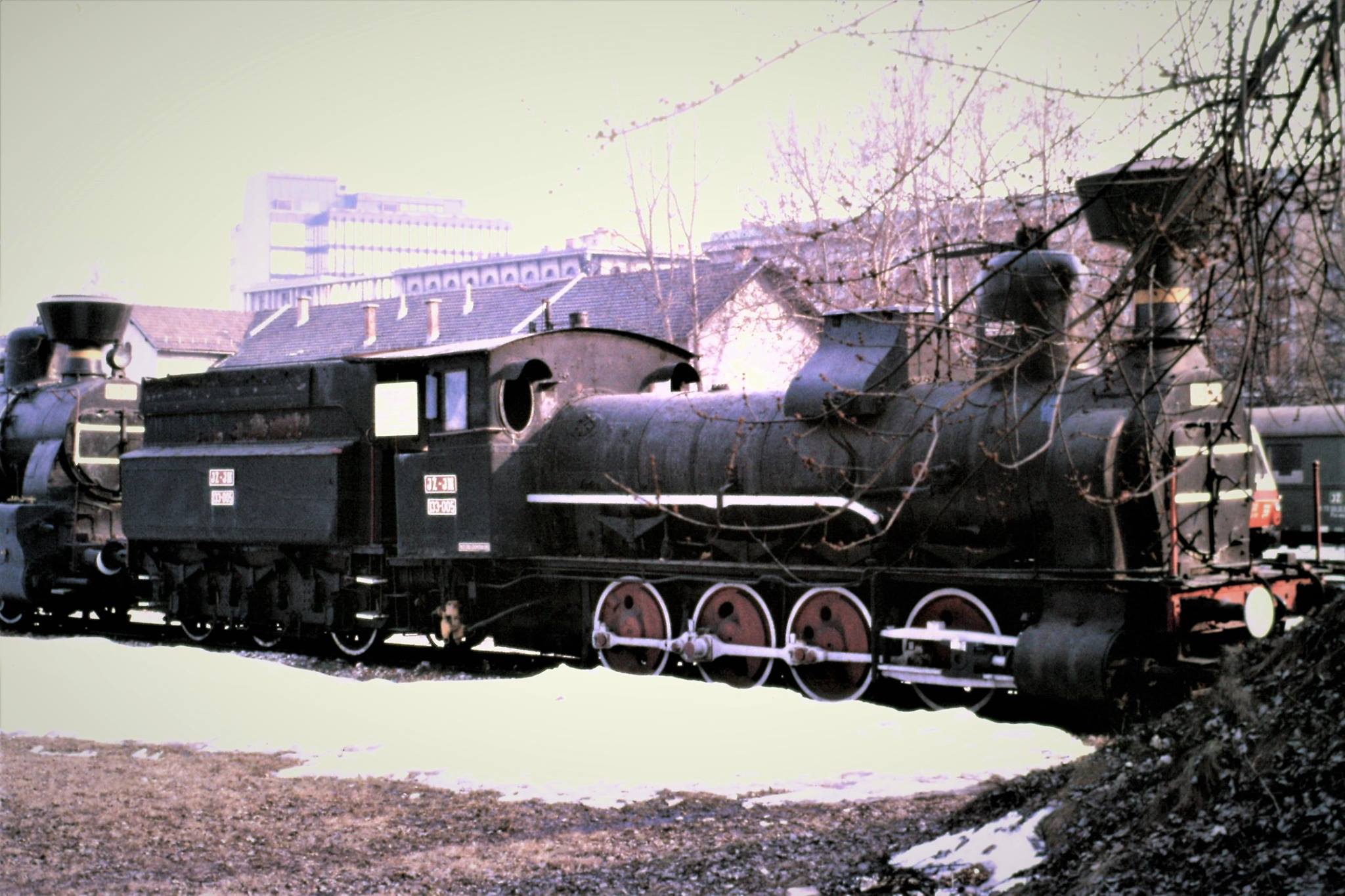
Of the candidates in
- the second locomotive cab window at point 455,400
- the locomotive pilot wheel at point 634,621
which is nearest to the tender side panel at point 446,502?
the second locomotive cab window at point 455,400

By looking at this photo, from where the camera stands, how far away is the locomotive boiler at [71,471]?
59.9ft

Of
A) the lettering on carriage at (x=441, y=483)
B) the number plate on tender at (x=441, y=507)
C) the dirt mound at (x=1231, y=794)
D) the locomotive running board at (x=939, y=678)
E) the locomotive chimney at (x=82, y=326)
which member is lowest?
the locomotive running board at (x=939, y=678)

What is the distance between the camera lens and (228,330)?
206 feet

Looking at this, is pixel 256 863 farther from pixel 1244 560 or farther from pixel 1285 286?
pixel 1244 560

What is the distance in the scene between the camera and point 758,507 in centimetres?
1172

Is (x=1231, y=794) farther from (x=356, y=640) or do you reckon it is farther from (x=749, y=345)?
(x=749, y=345)

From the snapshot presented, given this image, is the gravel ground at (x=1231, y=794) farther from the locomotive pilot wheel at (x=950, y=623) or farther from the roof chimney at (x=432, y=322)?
the roof chimney at (x=432, y=322)

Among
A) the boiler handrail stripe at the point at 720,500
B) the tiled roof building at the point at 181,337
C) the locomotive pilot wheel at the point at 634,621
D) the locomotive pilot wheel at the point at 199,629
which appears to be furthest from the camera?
the tiled roof building at the point at 181,337

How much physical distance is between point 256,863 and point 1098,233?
703 centimetres

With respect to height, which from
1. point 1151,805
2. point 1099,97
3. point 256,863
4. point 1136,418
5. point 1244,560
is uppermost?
point 1099,97

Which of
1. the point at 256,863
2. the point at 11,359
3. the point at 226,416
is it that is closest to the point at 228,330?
the point at 11,359

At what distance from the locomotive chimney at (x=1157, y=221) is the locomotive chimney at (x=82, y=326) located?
14438 mm

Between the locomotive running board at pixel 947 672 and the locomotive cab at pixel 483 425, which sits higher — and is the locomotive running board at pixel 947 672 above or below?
below

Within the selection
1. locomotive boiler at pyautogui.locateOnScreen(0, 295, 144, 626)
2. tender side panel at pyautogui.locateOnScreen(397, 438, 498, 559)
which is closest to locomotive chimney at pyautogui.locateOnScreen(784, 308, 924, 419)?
tender side panel at pyautogui.locateOnScreen(397, 438, 498, 559)
